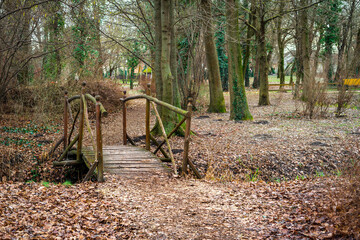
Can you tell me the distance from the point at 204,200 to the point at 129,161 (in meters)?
2.28

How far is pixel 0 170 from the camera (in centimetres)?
768

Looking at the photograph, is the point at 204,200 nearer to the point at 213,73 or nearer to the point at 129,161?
the point at 129,161

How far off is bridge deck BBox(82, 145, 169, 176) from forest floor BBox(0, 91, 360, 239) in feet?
1.27

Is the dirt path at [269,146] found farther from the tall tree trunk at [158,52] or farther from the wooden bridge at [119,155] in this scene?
the tall tree trunk at [158,52]

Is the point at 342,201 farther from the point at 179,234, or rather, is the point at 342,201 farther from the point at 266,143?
the point at 266,143

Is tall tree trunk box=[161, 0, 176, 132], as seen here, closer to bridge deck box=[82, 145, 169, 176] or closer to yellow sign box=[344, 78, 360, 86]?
bridge deck box=[82, 145, 169, 176]

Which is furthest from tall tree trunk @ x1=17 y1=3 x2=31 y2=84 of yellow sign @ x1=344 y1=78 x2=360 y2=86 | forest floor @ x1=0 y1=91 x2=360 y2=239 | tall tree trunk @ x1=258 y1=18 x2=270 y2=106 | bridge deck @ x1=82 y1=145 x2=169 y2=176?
yellow sign @ x1=344 y1=78 x2=360 y2=86

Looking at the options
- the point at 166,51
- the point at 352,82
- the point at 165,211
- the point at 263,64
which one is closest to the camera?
the point at 165,211

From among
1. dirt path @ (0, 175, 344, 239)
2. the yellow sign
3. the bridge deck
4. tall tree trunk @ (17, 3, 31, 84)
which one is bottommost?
dirt path @ (0, 175, 344, 239)

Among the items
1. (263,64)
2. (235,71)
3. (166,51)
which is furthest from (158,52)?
(263,64)

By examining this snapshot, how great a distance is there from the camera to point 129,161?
269 inches

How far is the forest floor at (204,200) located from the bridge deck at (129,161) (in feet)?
1.27

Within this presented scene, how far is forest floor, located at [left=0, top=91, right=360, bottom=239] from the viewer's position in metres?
3.79

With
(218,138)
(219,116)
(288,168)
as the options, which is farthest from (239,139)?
(219,116)
